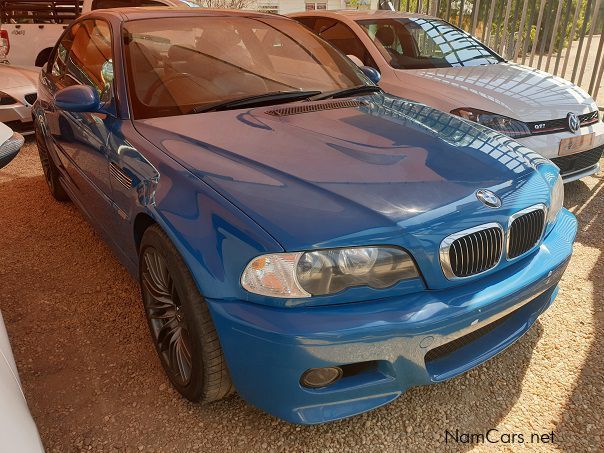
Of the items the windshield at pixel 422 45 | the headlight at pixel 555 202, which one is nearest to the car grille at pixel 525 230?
the headlight at pixel 555 202

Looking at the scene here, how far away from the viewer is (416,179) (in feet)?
6.07

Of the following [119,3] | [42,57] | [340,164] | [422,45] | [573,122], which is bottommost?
[42,57]

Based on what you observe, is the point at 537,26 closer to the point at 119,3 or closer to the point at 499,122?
the point at 499,122

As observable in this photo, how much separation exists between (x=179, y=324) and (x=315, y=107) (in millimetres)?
1253

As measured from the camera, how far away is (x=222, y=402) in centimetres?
210

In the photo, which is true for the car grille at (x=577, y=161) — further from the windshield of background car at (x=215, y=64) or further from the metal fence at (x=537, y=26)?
the metal fence at (x=537, y=26)

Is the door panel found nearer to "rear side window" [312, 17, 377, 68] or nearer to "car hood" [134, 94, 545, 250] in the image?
"car hood" [134, 94, 545, 250]

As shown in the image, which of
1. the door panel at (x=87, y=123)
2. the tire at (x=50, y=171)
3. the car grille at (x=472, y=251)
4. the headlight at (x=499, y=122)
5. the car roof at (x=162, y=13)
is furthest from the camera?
the tire at (x=50, y=171)

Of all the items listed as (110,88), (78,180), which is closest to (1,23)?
(78,180)

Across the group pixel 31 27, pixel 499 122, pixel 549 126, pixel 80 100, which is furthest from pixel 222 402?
pixel 31 27

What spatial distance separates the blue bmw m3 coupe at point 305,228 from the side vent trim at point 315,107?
1cm

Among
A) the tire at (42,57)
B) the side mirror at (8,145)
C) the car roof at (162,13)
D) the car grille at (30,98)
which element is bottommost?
the car grille at (30,98)

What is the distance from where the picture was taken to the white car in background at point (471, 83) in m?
3.95

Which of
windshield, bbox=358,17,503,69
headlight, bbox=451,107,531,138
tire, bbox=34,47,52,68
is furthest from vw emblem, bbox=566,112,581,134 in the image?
tire, bbox=34,47,52,68
